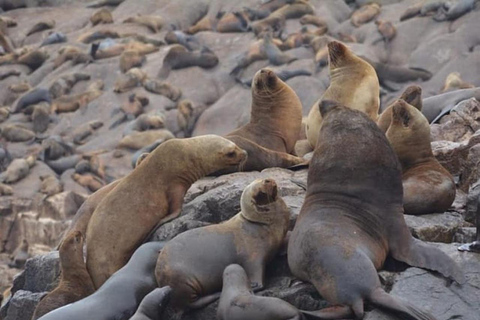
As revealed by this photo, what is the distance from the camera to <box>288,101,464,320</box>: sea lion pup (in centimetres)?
582

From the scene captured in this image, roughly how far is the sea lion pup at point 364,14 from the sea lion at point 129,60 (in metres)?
5.73

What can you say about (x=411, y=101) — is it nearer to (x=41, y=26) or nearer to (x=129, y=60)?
(x=129, y=60)

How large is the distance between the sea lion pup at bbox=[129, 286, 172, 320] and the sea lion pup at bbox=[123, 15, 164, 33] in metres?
24.0

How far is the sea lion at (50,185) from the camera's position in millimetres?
18834

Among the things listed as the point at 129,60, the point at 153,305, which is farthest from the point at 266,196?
the point at 129,60

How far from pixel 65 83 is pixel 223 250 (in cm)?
1990

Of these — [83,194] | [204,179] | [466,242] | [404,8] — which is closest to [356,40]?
[404,8]

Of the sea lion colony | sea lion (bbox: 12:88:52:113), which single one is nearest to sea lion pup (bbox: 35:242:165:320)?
the sea lion colony

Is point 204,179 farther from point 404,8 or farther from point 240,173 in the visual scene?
point 404,8

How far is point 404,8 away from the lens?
27.8 metres

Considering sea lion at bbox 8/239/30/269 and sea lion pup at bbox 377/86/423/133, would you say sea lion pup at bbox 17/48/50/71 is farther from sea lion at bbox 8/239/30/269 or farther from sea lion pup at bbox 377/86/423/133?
sea lion pup at bbox 377/86/423/133

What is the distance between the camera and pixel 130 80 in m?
24.7

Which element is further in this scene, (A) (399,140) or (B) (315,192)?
(A) (399,140)

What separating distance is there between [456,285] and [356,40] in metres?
20.0
